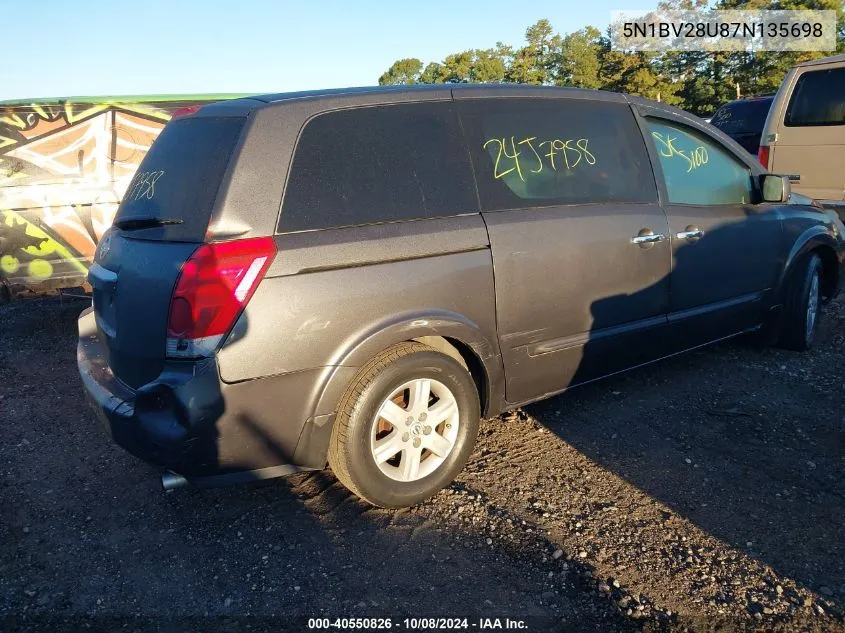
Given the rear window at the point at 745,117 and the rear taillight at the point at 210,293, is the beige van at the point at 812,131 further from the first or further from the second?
Result: the rear taillight at the point at 210,293

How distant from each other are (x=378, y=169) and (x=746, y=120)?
9.39 m

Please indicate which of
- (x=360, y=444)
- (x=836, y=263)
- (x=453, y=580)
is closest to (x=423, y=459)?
(x=360, y=444)

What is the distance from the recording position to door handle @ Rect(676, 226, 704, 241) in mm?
4180

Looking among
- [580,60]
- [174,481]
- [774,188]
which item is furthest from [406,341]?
[580,60]

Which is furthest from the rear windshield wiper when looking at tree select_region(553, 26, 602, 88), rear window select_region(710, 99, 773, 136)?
tree select_region(553, 26, 602, 88)

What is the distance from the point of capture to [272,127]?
2.94 m

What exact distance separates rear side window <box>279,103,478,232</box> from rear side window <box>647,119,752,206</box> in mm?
1532

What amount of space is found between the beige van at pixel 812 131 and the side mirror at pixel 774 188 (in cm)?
279

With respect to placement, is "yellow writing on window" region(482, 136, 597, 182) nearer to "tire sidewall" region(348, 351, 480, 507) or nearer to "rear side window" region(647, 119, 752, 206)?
"rear side window" region(647, 119, 752, 206)

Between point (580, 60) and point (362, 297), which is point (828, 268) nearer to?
point (362, 297)

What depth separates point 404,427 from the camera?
320 cm

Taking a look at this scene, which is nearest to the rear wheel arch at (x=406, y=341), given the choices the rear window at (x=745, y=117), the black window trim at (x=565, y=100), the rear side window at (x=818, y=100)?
the black window trim at (x=565, y=100)

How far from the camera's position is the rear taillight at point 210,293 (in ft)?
8.89

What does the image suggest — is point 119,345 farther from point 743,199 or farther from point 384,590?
point 743,199
